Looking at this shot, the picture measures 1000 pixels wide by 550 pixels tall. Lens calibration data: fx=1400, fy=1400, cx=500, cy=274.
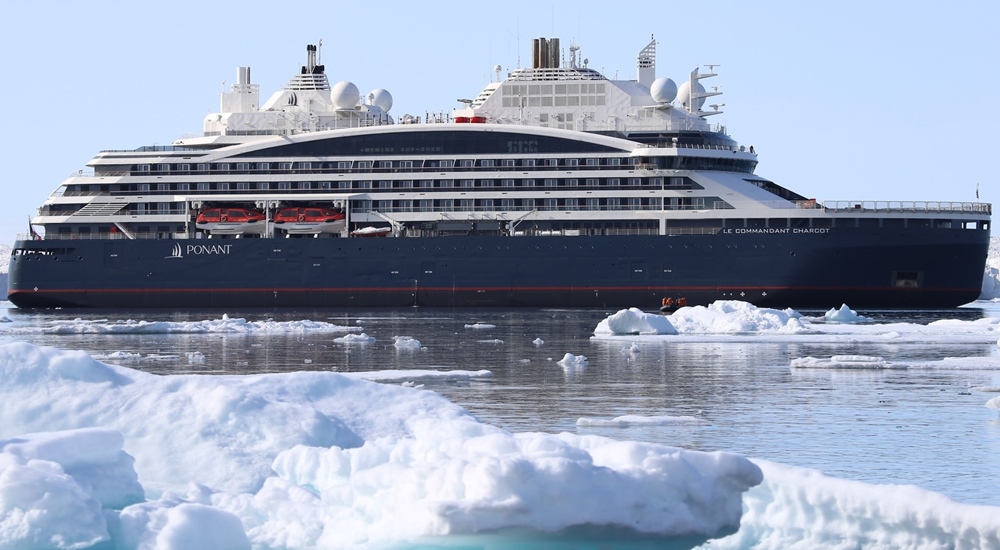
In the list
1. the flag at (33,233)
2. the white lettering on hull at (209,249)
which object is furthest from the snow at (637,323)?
the flag at (33,233)

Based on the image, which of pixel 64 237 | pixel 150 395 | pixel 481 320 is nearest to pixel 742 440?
pixel 150 395

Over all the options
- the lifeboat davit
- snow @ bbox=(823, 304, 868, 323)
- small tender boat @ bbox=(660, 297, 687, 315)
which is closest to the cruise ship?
the lifeboat davit

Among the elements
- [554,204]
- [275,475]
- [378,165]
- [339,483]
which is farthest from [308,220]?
[339,483]

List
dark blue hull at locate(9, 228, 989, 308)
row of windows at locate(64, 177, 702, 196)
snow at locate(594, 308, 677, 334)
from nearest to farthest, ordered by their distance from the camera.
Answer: snow at locate(594, 308, 677, 334)
dark blue hull at locate(9, 228, 989, 308)
row of windows at locate(64, 177, 702, 196)

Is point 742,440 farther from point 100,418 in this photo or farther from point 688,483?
point 100,418

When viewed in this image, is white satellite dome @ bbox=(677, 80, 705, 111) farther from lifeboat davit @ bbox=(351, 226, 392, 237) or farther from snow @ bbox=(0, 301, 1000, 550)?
snow @ bbox=(0, 301, 1000, 550)

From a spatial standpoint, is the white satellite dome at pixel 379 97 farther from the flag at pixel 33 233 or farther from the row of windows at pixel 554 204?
the flag at pixel 33 233
